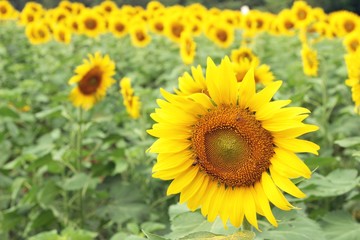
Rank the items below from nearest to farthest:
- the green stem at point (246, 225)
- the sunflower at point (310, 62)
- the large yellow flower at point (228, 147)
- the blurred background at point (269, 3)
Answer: the large yellow flower at point (228, 147) < the green stem at point (246, 225) < the sunflower at point (310, 62) < the blurred background at point (269, 3)

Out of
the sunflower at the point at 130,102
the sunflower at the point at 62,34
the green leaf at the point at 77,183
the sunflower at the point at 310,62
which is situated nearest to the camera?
the green leaf at the point at 77,183

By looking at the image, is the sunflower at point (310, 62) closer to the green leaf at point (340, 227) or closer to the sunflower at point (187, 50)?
the sunflower at point (187, 50)

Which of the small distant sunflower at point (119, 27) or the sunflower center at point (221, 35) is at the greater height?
the sunflower center at point (221, 35)

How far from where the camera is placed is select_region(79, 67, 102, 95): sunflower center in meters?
3.49

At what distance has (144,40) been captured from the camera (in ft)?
22.1

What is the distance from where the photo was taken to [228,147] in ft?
5.25

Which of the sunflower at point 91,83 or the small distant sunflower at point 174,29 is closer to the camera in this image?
the sunflower at point 91,83

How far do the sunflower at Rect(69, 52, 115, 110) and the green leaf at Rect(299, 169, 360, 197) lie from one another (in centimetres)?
171

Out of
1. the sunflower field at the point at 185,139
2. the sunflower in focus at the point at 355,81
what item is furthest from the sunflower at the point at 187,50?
the sunflower in focus at the point at 355,81

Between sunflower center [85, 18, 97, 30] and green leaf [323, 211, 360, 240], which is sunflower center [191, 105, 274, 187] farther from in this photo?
sunflower center [85, 18, 97, 30]

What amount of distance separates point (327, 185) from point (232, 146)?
0.57 m

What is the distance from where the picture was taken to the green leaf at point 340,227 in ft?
6.85

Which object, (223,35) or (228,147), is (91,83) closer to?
(228,147)

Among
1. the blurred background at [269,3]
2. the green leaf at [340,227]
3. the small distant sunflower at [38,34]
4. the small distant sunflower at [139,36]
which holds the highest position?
the blurred background at [269,3]
